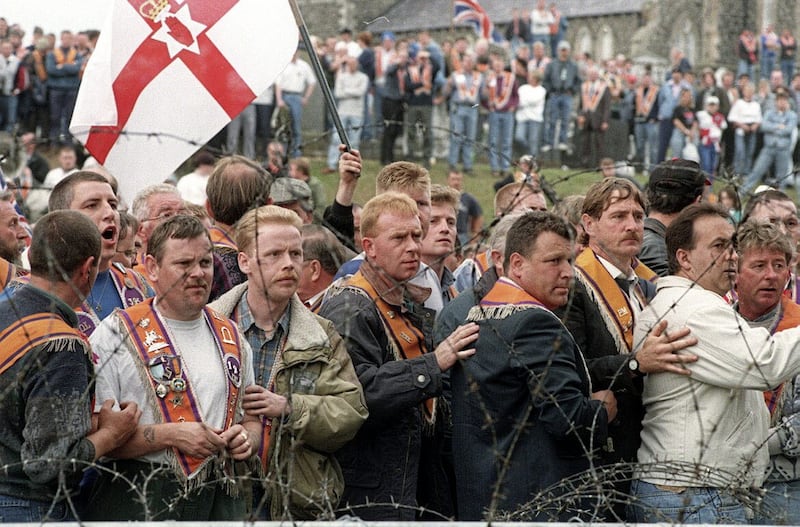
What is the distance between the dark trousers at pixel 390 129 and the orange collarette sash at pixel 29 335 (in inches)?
731

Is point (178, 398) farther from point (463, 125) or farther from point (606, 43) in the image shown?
point (606, 43)

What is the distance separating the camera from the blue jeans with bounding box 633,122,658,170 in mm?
27203

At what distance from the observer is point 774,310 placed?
19.9 ft

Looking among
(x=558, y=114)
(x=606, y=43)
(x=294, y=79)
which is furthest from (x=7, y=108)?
(x=606, y=43)

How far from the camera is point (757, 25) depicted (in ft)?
181

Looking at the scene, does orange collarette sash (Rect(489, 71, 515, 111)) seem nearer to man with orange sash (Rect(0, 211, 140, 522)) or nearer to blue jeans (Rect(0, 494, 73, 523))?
man with orange sash (Rect(0, 211, 140, 522))

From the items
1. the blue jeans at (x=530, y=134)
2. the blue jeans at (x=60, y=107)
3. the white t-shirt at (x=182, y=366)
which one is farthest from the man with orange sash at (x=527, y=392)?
the blue jeans at (x=530, y=134)

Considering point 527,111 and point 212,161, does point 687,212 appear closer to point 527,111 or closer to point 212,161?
point 212,161

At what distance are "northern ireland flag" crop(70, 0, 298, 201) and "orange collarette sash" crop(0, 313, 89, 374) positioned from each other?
2422 millimetres

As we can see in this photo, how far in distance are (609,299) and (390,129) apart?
1836 cm

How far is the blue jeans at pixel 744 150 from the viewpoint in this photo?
26688 mm

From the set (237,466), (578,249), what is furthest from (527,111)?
(237,466)

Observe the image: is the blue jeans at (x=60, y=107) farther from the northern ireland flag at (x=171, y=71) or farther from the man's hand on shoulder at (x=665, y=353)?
the man's hand on shoulder at (x=665, y=353)

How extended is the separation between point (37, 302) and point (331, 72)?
2103 cm
